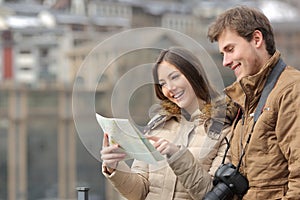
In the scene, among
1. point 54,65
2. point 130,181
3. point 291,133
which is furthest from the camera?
point 54,65

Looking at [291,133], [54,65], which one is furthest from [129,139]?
[54,65]

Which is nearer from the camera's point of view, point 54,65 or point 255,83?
point 255,83

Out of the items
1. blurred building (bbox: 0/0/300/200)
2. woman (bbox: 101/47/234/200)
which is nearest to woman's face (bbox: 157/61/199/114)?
woman (bbox: 101/47/234/200)

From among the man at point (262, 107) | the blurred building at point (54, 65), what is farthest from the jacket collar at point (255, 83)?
the blurred building at point (54, 65)

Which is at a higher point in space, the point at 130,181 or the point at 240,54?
the point at 240,54

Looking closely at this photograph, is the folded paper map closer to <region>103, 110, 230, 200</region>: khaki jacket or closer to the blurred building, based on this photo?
<region>103, 110, 230, 200</region>: khaki jacket

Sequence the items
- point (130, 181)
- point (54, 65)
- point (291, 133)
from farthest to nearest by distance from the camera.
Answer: point (54, 65)
point (130, 181)
point (291, 133)

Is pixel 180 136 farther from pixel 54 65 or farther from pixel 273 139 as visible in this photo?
pixel 54 65

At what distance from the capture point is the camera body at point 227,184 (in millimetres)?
578

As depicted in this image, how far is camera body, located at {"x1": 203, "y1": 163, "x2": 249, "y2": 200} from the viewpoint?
578 mm

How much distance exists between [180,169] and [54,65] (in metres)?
15.8

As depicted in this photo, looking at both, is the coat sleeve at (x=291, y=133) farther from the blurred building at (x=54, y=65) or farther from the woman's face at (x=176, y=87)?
the blurred building at (x=54, y=65)

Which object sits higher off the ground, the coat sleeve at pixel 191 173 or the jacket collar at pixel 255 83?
the jacket collar at pixel 255 83

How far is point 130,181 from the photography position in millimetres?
650
